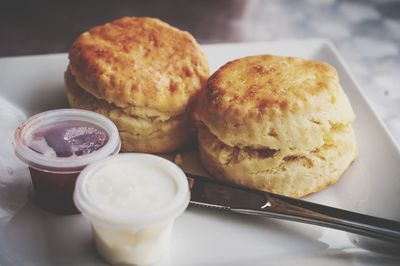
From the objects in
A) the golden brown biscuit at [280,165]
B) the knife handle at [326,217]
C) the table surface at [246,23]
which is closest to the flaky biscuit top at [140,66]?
the golden brown biscuit at [280,165]

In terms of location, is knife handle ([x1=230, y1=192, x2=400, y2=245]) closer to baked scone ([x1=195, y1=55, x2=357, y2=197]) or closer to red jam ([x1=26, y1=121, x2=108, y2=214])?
baked scone ([x1=195, y1=55, x2=357, y2=197])

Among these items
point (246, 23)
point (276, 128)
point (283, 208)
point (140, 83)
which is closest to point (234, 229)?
point (283, 208)

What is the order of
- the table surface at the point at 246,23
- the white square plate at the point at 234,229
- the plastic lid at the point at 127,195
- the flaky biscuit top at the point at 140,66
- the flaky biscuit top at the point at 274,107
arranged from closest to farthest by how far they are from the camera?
the plastic lid at the point at 127,195 → the white square plate at the point at 234,229 → the flaky biscuit top at the point at 274,107 → the flaky biscuit top at the point at 140,66 → the table surface at the point at 246,23

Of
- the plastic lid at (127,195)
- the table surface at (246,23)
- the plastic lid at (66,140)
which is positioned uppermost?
the plastic lid at (127,195)

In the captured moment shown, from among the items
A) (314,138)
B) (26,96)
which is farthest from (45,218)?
(314,138)

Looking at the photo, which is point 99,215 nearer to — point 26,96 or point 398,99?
point 26,96

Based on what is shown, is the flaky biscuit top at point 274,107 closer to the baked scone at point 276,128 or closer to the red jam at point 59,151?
the baked scone at point 276,128

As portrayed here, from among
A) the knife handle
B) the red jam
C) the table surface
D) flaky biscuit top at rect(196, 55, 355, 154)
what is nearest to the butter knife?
the knife handle
